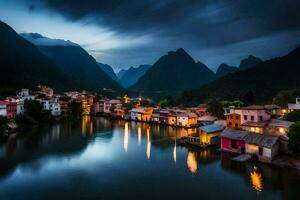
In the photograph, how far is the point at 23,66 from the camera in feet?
299

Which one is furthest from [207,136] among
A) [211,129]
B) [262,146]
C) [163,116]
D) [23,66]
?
[23,66]

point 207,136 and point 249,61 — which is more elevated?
point 249,61

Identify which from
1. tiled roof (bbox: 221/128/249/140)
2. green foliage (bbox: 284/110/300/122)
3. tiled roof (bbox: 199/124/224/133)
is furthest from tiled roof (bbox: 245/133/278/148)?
green foliage (bbox: 284/110/300/122)

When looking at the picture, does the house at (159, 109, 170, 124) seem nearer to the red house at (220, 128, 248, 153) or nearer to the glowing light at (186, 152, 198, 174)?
the glowing light at (186, 152, 198, 174)

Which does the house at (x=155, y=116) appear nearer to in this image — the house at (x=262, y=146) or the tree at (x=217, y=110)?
the tree at (x=217, y=110)

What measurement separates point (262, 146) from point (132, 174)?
10620 mm

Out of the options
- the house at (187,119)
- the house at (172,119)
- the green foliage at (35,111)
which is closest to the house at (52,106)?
the green foliage at (35,111)

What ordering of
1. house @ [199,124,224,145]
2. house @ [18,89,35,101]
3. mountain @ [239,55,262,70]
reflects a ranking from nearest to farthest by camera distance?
house @ [199,124,224,145], house @ [18,89,35,101], mountain @ [239,55,262,70]

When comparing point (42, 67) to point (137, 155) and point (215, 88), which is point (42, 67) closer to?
point (215, 88)

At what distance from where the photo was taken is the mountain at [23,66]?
76.5 meters

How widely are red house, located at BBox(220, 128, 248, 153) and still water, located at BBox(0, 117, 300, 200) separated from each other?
1.22 metres

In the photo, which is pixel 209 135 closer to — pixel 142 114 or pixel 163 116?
pixel 163 116

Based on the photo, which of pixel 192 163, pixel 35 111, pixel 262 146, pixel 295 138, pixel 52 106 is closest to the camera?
pixel 295 138

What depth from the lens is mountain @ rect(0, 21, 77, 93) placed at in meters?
→ 76.5
